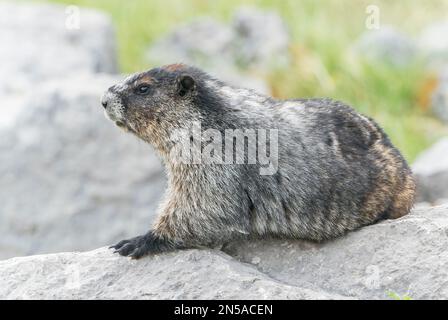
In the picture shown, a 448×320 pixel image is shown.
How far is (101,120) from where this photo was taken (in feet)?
30.0

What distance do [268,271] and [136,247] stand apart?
855 millimetres

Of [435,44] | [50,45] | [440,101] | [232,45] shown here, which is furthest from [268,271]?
[435,44]

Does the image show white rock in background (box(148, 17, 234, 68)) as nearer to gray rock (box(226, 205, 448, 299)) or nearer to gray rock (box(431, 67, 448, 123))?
gray rock (box(431, 67, 448, 123))

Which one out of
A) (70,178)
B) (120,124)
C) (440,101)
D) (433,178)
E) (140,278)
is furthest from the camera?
(440,101)

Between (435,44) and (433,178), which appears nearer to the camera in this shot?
(433,178)

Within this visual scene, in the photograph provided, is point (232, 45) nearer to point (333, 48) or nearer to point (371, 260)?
point (333, 48)

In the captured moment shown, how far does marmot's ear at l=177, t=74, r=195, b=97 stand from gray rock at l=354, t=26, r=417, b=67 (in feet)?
25.3

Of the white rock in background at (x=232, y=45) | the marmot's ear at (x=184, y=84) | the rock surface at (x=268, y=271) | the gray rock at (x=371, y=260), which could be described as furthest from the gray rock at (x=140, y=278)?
the white rock in background at (x=232, y=45)

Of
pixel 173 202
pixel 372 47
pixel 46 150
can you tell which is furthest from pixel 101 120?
pixel 372 47

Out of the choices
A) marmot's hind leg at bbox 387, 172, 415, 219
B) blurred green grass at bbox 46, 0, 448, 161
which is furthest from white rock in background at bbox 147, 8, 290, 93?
marmot's hind leg at bbox 387, 172, 415, 219

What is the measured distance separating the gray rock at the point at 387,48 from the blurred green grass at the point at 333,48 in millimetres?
190

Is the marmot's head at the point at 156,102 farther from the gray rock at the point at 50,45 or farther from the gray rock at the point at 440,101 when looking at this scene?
the gray rock at the point at 440,101

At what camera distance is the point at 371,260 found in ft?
17.7

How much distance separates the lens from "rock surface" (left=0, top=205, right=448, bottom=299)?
5.01m
